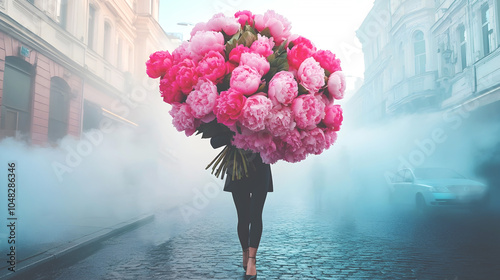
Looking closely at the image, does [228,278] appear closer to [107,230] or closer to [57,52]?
[107,230]

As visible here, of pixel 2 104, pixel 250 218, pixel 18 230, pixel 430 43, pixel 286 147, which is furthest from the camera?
pixel 430 43

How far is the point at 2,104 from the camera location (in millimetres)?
9586

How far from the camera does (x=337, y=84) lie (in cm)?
267

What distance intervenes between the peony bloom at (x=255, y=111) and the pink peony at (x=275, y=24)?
63 centimetres

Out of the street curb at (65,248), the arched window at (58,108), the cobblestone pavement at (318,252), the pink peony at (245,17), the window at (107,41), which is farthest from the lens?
the window at (107,41)

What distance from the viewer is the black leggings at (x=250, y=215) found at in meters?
3.53

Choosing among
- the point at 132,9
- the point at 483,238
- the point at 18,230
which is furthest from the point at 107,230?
the point at 132,9

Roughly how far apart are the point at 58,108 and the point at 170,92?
38.0 ft

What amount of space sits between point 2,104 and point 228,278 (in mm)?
8349

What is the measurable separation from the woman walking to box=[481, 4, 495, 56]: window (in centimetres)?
1506

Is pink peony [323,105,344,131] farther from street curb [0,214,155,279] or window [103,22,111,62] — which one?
window [103,22,111,62]

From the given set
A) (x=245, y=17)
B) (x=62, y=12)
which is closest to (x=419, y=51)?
(x=62, y=12)

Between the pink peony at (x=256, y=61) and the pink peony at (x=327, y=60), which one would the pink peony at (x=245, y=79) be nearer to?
the pink peony at (x=256, y=61)

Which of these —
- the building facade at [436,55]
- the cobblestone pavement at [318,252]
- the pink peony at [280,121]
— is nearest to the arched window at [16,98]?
the cobblestone pavement at [318,252]
